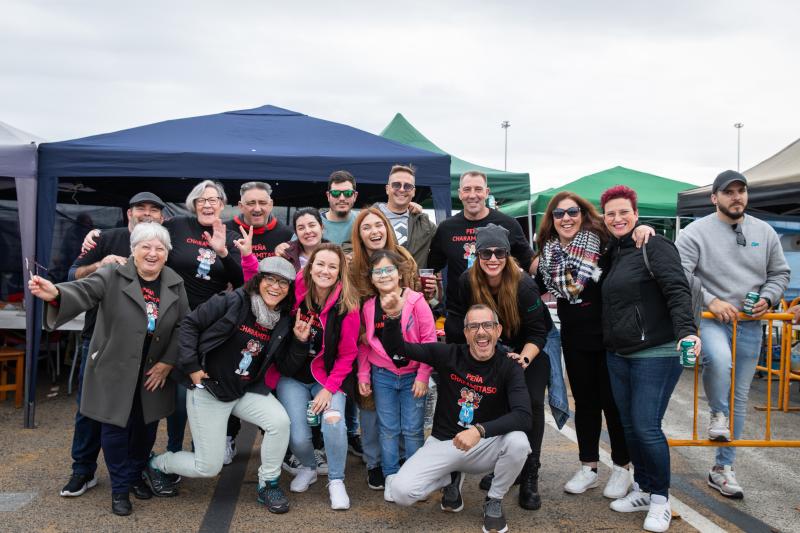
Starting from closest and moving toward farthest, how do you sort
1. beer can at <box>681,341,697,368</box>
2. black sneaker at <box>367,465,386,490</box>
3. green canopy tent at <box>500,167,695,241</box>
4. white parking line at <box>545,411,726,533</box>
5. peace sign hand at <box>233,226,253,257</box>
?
beer can at <box>681,341,697,368</box>
white parking line at <box>545,411,726,533</box>
black sneaker at <box>367,465,386,490</box>
peace sign hand at <box>233,226,253,257</box>
green canopy tent at <box>500,167,695,241</box>

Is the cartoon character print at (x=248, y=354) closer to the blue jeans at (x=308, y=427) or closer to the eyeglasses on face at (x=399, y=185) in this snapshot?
the blue jeans at (x=308, y=427)

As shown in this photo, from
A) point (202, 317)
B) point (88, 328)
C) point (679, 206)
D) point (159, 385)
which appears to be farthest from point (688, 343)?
point (679, 206)

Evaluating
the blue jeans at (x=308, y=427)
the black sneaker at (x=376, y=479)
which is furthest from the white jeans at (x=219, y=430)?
the black sneaker at (x=376, y=479)

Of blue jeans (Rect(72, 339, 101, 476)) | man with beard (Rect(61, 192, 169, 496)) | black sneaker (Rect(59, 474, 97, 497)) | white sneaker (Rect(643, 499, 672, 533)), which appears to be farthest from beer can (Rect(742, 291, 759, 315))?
black sneaker (Rect(59, 474, 97, 497))

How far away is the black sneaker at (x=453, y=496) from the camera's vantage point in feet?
11.4

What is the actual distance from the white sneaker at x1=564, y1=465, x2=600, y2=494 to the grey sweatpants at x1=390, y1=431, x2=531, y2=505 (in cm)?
64

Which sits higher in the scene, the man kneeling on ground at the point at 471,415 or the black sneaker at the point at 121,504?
the man kneeling on ground at the point at 471,415

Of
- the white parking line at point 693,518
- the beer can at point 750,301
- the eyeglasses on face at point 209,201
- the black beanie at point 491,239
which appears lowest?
the white parking line at point 693,518

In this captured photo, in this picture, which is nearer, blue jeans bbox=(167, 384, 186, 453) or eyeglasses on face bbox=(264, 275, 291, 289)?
eyeglasses on face bbox=(264, 275, 291, 289)

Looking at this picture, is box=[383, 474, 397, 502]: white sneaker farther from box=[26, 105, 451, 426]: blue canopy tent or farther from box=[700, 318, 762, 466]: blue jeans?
box=[26, 105, 451, 426]: blue canopy tent

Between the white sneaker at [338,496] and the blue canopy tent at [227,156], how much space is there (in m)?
2.94

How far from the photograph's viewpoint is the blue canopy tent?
538 centimetres

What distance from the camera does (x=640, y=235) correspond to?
331 cm

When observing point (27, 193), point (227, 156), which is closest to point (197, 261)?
point (227, 156)
